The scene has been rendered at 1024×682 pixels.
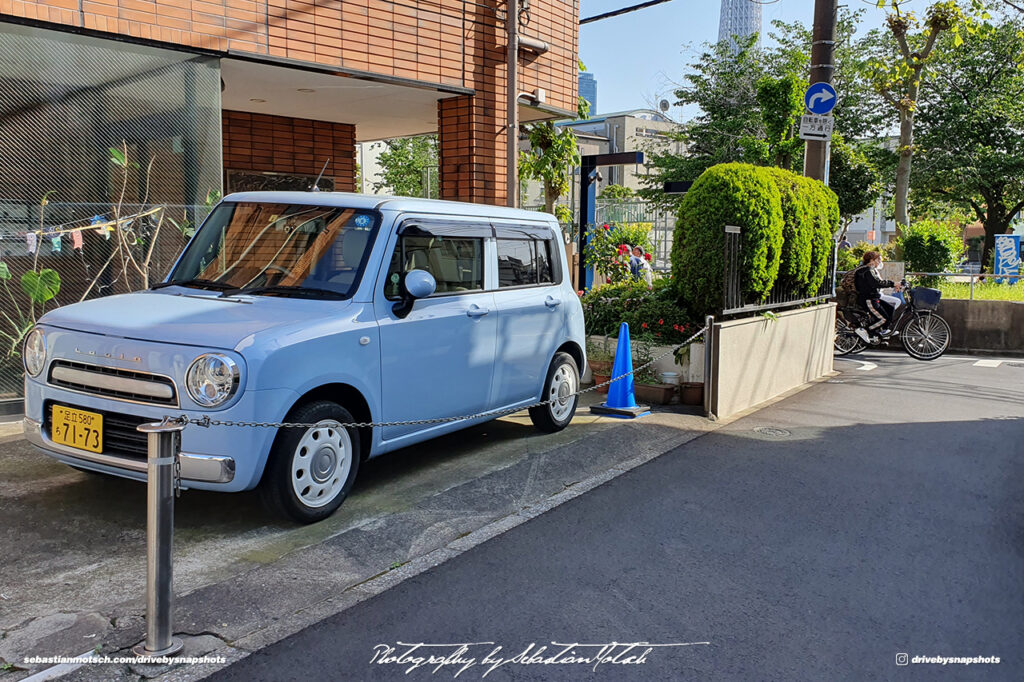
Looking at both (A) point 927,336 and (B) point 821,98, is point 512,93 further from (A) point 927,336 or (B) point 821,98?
(A) point 927,336

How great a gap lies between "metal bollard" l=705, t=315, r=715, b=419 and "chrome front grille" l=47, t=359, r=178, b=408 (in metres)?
5.23

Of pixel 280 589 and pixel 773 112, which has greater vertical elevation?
pixel 773 112

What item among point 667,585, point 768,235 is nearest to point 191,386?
point 667,585

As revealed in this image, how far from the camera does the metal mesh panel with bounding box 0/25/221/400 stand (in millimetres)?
7387

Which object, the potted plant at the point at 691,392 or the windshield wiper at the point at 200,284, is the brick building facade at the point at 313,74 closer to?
the windshield wiper at the point at 200,284

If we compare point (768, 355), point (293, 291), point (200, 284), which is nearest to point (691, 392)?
point (768, 355)

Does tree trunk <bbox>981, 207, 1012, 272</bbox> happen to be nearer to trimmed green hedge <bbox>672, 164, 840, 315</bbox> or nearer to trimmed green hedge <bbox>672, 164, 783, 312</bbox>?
trimmed green hedge <bbox>672, 164, 840, 315</bbox>

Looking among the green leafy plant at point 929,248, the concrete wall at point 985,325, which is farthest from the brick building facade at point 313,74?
the green leafy plant at point 929,248

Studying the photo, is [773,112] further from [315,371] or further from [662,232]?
[315,371]

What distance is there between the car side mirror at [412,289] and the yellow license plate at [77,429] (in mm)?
1807

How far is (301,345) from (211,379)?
1.69 ft

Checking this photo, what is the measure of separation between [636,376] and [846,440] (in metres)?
2.48

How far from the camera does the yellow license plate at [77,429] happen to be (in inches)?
178

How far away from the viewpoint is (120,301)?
5.20m
